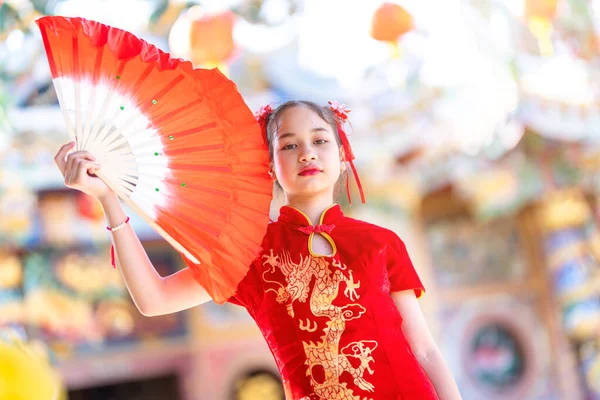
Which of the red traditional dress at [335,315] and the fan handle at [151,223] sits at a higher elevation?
the fan handle at [151,223]

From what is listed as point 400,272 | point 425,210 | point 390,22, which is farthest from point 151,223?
point 425,210

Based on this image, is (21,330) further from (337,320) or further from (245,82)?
(337,320)

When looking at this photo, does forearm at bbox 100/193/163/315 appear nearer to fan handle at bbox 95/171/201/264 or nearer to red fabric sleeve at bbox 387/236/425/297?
fan handle at bbox 95/171/201/264

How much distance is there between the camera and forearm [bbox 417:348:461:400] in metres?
1.17

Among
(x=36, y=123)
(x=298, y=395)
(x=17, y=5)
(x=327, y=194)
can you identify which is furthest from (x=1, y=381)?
(x=36, y=123)

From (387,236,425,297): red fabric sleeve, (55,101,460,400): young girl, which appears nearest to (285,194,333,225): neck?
(55,101,460,400): young girl

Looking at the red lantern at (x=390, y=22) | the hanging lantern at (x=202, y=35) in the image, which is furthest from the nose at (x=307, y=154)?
the red lantern at (x=390, y=22)

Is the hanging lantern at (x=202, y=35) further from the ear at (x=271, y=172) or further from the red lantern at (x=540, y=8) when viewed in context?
the ear at (x=271, y=172)

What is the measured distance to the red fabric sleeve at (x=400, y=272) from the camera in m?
1.22

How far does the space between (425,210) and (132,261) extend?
451cm

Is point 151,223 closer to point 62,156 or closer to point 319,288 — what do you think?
point 62,156

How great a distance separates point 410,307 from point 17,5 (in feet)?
4.39

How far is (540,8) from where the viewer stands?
3080 mm

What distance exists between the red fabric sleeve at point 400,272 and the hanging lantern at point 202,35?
1.61 metres
